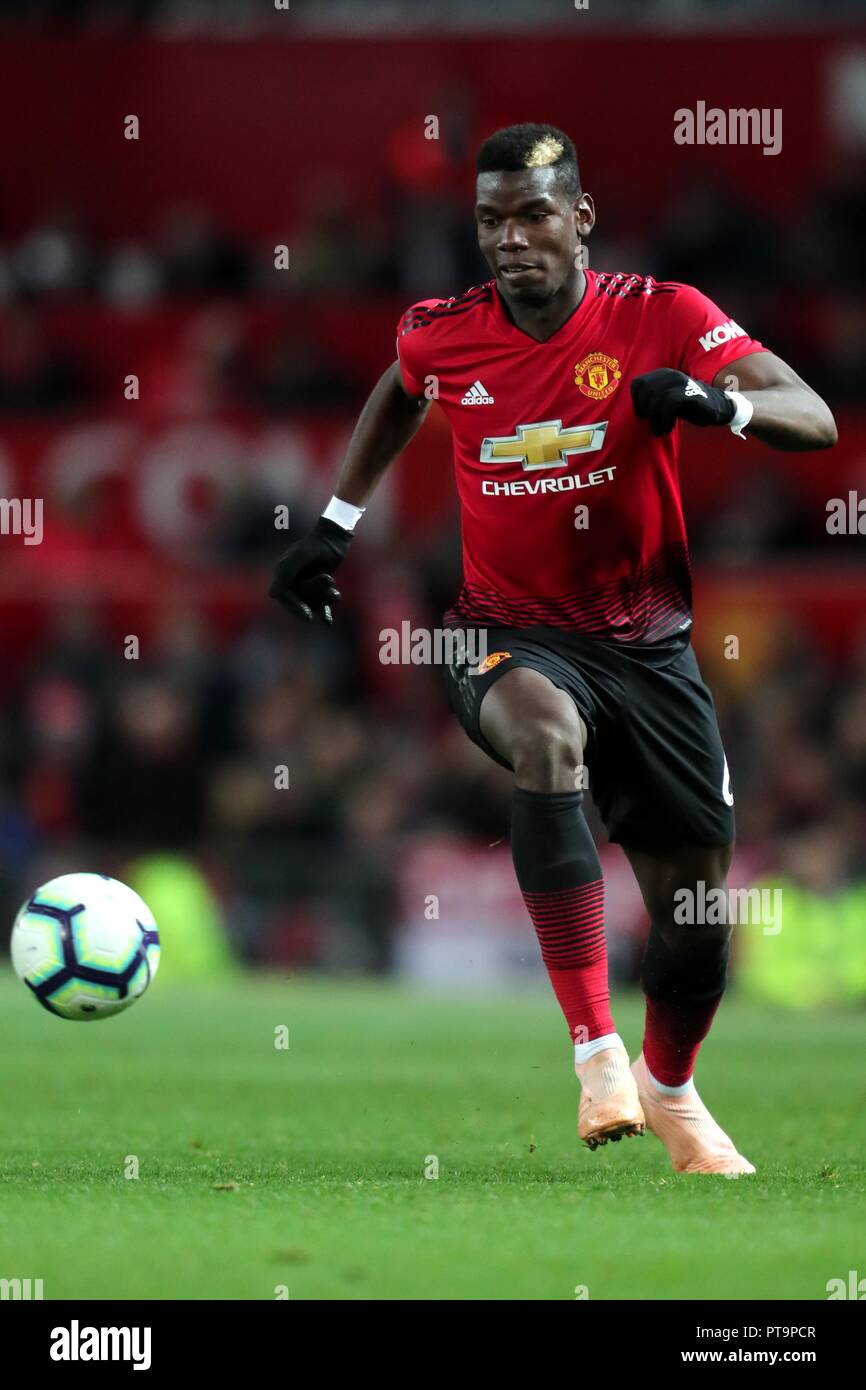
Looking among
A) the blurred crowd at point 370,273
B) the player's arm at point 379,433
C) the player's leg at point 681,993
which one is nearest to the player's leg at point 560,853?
the player's leg at point 681,993

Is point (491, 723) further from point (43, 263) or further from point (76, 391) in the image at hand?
point (43, 263)

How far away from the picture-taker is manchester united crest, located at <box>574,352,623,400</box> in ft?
20.6

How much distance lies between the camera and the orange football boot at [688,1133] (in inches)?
251

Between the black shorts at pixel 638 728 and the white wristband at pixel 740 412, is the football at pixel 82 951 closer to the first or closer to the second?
the black shorts at pixel 638 728

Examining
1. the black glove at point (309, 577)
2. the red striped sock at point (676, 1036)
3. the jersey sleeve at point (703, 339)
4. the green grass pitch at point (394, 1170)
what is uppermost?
the jersey sleeve at point (703, 339)

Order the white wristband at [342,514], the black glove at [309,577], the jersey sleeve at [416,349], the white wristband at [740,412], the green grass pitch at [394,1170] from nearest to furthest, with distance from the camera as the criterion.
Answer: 1. the green grass pitch at [394,1170]
2. the white wristband at [740,412]
3. the jersey sleeve at [416,349]
4. the black glove at [309,577]
5. the white wristband at [342,514]

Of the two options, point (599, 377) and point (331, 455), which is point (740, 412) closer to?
point (599, 377)

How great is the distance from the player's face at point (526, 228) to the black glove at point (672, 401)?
26.9 inches

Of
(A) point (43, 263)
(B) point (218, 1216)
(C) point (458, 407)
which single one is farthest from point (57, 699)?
(B) point (218, 1216)

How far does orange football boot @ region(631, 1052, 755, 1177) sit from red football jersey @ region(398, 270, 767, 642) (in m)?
1.33

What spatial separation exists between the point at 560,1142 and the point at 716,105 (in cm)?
1513

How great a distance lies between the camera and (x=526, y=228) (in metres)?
6.17

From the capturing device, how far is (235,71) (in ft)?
69.6

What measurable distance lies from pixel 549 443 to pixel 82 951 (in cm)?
203
